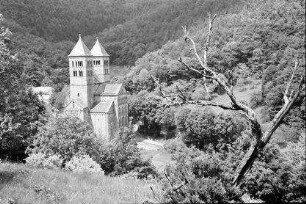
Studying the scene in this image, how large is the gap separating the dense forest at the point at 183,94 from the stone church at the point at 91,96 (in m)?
7.68

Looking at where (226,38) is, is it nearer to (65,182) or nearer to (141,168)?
(141,168)

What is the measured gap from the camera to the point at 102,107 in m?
50.1

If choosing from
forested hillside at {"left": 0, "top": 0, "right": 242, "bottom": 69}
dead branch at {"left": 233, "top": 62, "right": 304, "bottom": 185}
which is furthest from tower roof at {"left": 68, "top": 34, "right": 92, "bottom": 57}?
forested hillside at {"left": 0, "top": 0, "right": 242, "bottom": 69}

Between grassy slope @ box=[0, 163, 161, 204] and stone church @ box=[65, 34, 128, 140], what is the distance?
3713cm

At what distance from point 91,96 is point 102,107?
89.5 inches

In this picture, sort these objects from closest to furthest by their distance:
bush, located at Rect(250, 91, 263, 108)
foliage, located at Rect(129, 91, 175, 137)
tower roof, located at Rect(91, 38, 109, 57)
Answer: bush, located at Rect(250, 91, 263, 108) < tower roof, located at Rect(91, 38, 109, 57) < foliage, located at Rect(129, 91, 175, 137)

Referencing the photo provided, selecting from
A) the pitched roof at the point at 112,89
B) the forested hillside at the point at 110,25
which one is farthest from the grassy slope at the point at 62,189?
the forested hillside at the point at 110,25

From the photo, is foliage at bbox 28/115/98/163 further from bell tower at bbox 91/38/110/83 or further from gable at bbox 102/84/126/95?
bell tower at bbox 91/38/110/83

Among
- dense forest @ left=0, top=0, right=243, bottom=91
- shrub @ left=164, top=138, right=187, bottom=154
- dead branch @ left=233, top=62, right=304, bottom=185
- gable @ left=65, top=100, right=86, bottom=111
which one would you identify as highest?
dense forest @ left=0, top=0, right=243, bottom=91

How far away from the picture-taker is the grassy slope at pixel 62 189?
8.36 metres

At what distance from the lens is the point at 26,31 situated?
436 ft

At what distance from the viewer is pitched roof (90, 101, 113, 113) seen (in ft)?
162

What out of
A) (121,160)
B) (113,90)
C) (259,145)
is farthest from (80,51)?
(259,145)

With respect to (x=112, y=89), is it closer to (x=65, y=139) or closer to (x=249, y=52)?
(x=65, y=139)
